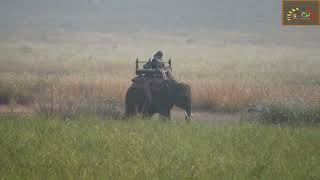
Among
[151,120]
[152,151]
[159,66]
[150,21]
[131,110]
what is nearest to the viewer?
[152,151]

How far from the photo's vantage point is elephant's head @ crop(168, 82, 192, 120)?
39.3 feet

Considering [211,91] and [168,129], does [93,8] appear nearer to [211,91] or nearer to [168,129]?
[211,91]

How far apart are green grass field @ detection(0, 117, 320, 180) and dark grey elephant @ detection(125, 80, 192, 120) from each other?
132 centimetres

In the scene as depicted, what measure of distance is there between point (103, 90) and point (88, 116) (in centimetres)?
289

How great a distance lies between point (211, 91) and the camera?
47.2ft

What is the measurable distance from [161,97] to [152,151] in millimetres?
4110

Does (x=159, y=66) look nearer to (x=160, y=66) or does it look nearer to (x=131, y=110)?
(x=160, y=66)

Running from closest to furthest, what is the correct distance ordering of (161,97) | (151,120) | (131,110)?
(151,120) → (161,97) → (131,110)

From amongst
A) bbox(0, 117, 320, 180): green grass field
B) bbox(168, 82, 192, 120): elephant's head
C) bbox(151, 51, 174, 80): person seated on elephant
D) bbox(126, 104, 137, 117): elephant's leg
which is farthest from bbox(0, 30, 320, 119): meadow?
bbox(0, 117, 320, 180): green grass field

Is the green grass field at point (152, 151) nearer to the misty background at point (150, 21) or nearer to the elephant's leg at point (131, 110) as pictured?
the elephant's leg at point (131, 110)

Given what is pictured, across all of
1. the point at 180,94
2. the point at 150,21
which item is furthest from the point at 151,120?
the point at 150,21

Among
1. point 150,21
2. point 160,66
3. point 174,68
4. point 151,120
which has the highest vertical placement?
point 150,21

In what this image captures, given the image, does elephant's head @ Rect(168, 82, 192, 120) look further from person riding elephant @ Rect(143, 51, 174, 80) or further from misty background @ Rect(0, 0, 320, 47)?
misty background @ Rect(0, 0, 320, 47)

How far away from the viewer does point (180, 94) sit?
39.5 feet
